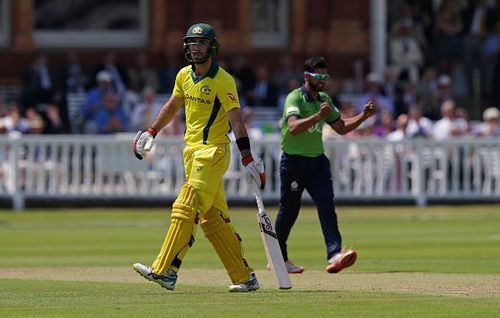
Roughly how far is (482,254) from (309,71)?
148 inches

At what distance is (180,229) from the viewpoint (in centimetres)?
1291

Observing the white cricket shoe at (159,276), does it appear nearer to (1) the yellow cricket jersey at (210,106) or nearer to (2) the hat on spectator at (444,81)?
(1) the yellow cricket jersey at (210,106)

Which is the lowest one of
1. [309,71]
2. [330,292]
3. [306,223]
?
[306,223]

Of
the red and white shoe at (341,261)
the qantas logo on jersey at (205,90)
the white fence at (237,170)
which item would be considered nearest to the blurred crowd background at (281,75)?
the white fence at (237,170)

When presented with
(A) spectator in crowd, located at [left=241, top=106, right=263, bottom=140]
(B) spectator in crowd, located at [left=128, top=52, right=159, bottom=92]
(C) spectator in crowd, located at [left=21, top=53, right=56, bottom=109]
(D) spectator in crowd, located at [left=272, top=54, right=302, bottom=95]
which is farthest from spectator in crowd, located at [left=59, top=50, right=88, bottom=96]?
(D) spectator in crowd, located at [left=272, top=54, right=302, bottom=95]

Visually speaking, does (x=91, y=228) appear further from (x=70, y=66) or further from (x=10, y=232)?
(x=70, y=66)

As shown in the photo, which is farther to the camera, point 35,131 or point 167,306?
point 35,131

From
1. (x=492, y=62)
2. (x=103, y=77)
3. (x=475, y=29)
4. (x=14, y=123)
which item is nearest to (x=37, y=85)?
(x=103, y=77)

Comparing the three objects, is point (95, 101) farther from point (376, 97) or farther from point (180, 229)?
point (180, 229)

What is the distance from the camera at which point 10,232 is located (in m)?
23.0

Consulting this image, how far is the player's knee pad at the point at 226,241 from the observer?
13102 millimetres

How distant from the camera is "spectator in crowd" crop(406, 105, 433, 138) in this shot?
29469 mm

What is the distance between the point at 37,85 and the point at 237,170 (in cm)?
524

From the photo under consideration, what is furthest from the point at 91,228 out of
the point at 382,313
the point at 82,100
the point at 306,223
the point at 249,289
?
the point at 382,313
